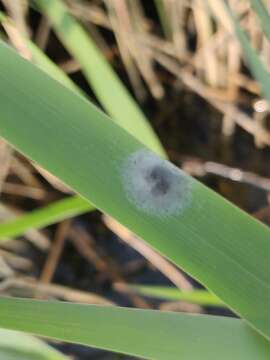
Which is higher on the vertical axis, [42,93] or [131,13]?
[131,13]

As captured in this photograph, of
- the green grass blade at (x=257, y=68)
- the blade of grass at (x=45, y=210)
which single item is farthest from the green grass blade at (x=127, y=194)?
the blade of grass at (x=45, y=210)

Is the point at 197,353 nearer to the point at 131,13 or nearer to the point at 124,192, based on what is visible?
the point at 124,192

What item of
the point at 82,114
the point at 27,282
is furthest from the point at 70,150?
the point at 27,282

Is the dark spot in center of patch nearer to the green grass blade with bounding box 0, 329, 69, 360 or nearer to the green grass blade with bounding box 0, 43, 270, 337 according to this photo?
the green grass blade with bounding box 0, 43, 270, 337

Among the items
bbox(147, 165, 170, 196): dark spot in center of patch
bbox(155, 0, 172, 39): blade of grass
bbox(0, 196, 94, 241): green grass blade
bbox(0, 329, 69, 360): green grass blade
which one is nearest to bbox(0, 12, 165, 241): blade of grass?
bbox(0, 196, 94, 241): green grass blade

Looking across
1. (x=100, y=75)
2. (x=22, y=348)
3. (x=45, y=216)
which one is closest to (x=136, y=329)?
(x=22, y=348)

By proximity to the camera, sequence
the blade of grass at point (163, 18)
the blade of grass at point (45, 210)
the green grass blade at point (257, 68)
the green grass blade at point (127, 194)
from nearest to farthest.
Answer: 1. the green grass blade at point (127, 194)
2. the green grass blade at point (257, 68)
3. the blade of grass at point (45, 210)
4. the blade of grass at point (163, 18)

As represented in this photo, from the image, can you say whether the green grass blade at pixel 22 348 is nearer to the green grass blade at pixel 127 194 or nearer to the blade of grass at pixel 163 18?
the green grass blade at pixel 127 194

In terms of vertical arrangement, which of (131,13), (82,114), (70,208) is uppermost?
(131,13)
